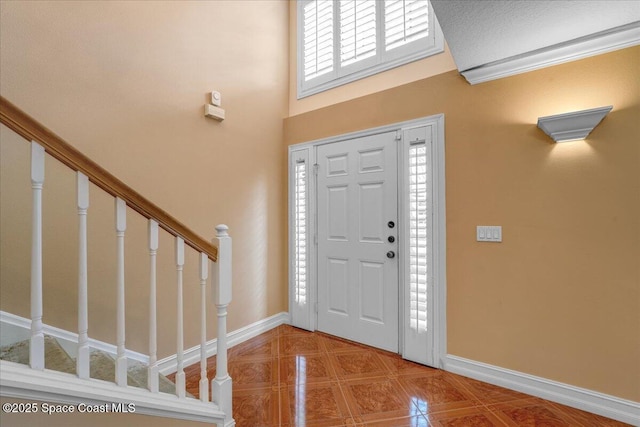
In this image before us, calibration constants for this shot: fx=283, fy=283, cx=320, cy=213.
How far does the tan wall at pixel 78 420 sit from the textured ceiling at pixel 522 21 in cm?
247

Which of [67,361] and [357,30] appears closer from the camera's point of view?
[67,361]

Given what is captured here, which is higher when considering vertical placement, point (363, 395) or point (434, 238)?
point (434, 238)

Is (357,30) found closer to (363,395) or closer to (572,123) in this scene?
(572,123)

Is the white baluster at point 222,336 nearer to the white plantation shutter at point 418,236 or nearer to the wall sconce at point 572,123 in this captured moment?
the white plantation shutter at point 418,236

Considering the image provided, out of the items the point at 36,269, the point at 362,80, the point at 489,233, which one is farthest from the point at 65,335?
the point at 362,80

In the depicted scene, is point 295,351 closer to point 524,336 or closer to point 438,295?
point 438,295

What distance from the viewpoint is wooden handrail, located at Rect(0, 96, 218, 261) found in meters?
0.92

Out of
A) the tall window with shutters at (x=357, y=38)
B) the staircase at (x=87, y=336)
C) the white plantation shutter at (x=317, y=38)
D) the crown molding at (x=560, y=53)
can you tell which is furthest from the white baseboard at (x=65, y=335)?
the crown molding at (x=560, y=53)

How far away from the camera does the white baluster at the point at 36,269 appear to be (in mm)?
923

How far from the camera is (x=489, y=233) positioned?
2.14 metres

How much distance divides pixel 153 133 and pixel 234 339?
193 centimetres

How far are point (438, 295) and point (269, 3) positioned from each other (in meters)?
3.49

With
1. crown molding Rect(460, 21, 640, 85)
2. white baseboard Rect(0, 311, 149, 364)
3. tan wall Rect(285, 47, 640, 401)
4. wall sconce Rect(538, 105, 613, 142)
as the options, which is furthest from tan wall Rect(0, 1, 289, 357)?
wall sconce Rect(538, 105, 613, 142)

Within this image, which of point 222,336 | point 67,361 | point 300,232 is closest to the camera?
point 67,361
